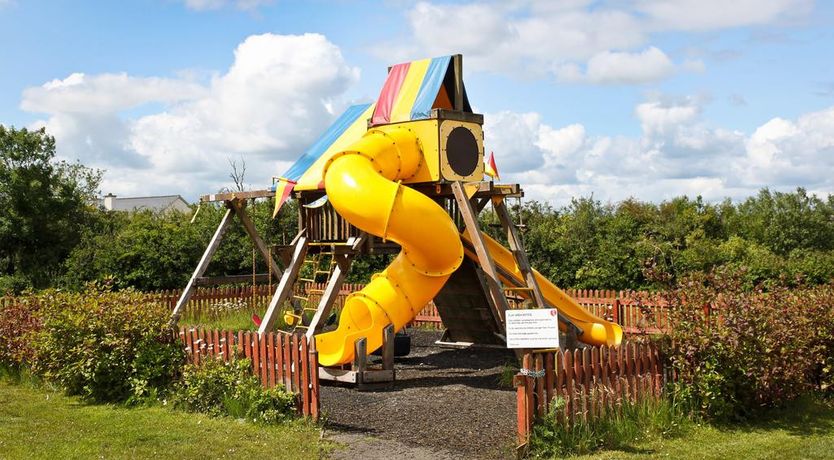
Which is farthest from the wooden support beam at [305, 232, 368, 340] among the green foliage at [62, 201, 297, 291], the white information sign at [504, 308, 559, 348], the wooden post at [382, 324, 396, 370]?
the green foliage at [62, 201, 297, 291]

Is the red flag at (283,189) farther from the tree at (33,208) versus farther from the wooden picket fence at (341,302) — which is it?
the tree at (33,208)

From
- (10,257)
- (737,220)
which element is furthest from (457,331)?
(10,257)

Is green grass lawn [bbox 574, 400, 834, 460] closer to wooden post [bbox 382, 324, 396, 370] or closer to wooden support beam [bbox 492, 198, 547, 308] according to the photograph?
wooden support beam [bbox 492, 198, 547, 308]

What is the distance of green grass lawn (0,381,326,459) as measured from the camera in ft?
26.4

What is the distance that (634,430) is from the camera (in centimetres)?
841

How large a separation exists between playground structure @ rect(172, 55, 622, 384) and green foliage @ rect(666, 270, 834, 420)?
2.59 m

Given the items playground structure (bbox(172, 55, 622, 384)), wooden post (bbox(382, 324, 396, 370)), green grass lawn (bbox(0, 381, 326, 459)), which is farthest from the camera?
wooden post (bbox(382, 324, 396, 370))

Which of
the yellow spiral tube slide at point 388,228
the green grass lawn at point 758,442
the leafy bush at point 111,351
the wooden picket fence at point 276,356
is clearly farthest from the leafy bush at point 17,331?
the green grass lawn at point 758,442

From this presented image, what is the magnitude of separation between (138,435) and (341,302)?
37.9 ft

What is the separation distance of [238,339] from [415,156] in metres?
4.04

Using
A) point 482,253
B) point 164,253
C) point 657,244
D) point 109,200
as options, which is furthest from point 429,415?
point 109,200

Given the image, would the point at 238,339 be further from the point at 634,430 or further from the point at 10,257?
the point at 10,257

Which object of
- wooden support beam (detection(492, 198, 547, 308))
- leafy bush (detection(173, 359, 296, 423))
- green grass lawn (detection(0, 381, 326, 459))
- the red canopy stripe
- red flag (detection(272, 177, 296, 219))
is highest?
the red canopy stripe

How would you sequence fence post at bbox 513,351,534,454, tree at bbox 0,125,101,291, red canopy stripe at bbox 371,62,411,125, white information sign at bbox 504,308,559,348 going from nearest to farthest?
fence post at bbox 513,351,534,454 → white information sign at bbox 504,308,559,348 → red canopy stripe at bbox 371,62,411,125 → tree at bbox 0,125,101,291
